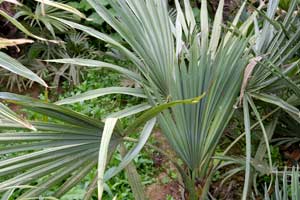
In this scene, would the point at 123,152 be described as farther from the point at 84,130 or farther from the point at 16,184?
the point at 16,184

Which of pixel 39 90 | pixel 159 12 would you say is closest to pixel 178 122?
pixel 159 12

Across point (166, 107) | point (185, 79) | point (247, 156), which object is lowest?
point (247, 156)

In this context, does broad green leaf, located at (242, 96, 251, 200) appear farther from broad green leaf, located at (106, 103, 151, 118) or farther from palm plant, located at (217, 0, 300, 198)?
broad green leaf, located at (106, 103, 151, 118)

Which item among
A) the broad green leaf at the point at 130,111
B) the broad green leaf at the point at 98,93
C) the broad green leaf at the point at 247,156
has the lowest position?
the broad green leaf at the point at 247,156

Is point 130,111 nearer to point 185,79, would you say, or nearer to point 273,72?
point 185,79

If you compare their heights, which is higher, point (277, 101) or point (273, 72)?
point (273, 72)

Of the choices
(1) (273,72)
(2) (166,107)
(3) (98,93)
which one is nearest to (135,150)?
(2) (166,107)

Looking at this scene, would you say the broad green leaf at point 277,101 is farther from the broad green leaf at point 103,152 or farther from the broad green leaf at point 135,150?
the broad green leaf at point 103,152

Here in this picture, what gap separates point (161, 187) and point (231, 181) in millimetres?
405

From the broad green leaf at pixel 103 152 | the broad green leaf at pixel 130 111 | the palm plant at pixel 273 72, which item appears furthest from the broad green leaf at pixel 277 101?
the broad green leaf at pixel 103 152

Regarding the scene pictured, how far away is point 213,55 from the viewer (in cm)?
205

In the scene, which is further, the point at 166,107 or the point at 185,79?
the point at 185,79

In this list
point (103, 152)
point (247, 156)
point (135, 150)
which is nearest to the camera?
point (103, 152)

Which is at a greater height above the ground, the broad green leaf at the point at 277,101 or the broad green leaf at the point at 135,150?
the broad green leaf at the point at 277,101
